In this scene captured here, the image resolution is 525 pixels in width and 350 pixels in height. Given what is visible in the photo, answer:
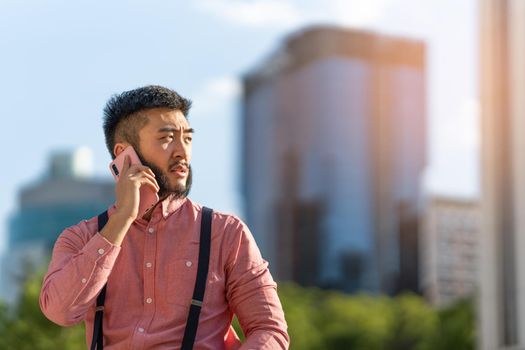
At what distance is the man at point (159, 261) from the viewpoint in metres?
3.69

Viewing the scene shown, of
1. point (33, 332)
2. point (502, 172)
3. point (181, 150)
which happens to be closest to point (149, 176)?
point (181, 150)

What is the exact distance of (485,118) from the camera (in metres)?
47.2

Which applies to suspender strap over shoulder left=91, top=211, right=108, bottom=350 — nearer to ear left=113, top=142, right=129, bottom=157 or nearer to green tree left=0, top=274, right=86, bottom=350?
ear left=113, top=142, right=129, bottom=157

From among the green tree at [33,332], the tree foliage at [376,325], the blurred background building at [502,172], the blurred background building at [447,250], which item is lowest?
the blurred background building at [447,250]

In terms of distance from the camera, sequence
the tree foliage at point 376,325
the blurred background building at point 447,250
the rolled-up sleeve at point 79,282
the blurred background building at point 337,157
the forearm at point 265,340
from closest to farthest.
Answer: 1. the rolled-up sleeve at point 79,282
2. the forearm at point 265,340
3. the tree foliage at point 376,325
4. the blurred background building at point 337,157
5. the blurred background building at point 447,250

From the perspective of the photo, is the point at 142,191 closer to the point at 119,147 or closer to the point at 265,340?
the point at 119,147

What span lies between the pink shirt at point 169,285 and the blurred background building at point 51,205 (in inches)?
6206

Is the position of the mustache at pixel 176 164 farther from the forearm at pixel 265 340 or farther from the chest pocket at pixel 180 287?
the forearm at pixel 265 340

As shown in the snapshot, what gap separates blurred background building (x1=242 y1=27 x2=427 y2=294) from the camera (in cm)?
15625

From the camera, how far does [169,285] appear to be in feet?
12.3

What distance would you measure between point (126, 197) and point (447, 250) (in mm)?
176448

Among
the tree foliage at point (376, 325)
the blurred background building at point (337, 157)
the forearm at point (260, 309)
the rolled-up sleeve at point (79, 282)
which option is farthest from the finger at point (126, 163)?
the blurred background building at point (337, 157)

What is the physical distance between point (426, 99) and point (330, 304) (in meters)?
97.5

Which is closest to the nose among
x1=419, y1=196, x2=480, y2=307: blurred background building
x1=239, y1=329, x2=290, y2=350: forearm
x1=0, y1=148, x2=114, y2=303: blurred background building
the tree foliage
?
x1=239, y1=329, x2=290, y2=350: forearm
